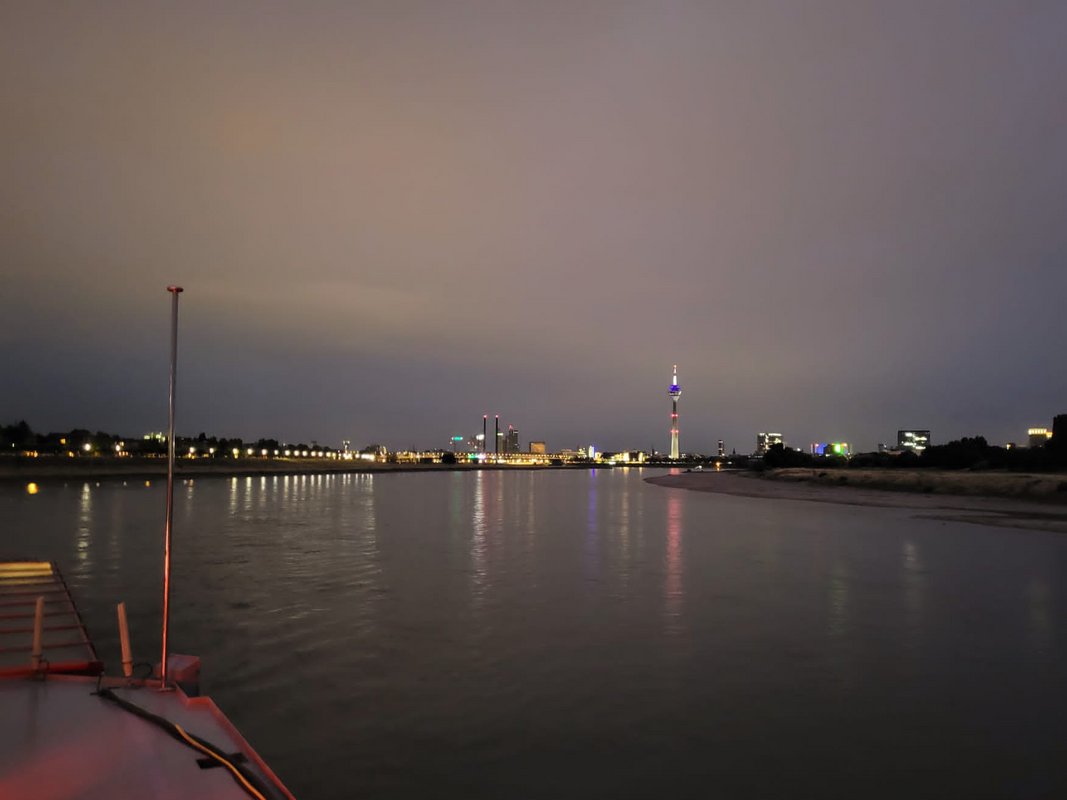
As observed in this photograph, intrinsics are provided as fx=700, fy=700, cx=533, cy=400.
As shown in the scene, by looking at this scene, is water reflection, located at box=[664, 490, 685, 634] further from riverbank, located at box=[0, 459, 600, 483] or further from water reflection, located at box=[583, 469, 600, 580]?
riverbank, located at box=[0, 459, 600, 483]

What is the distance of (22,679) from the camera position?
9.37m

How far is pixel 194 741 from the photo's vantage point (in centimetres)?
712

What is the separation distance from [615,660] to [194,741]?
8.48m

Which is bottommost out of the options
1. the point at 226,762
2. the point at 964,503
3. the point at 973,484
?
the point at 964,503

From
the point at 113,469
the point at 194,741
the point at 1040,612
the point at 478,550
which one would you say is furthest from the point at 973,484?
the point at 113,469

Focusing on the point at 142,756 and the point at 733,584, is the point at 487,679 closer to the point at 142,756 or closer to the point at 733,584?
the point at 142,756

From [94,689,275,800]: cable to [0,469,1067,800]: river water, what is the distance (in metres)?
1.57

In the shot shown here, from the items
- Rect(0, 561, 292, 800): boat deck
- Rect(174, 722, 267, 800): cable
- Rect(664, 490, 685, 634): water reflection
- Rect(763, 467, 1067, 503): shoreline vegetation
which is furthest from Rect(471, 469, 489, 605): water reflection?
Rect(763, 467, 1067, 503): shoreline vegetation

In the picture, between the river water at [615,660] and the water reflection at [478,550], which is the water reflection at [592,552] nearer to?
the river water at [615,660]

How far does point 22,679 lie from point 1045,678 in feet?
54.5

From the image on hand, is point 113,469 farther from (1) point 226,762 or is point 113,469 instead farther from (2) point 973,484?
(1) point 226,762

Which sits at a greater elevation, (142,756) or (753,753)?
(142,756)

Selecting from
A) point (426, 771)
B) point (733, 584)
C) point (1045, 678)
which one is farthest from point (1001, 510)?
point (426, 771)

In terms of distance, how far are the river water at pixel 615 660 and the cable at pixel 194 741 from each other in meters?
1.57
